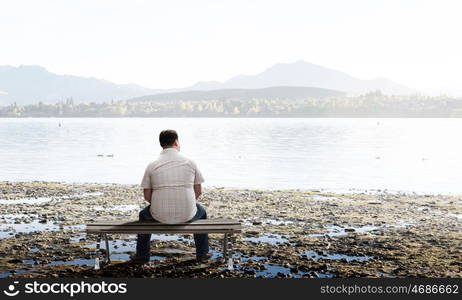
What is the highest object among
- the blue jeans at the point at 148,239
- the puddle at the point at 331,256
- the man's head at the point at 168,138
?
the man's head at the point at 168,138

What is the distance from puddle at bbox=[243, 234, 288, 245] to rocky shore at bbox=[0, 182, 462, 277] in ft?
0.08

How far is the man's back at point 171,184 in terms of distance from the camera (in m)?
10.3

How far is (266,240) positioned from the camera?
13.9 metres

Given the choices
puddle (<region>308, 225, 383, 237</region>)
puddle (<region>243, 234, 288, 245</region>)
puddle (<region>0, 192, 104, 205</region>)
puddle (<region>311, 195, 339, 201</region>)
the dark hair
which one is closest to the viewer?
the dark hair

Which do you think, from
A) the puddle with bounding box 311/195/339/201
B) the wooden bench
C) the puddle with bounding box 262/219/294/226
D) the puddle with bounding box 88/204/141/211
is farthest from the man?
the puddle with bounding box 311/195/339/201

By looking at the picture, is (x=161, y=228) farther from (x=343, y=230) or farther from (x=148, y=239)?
(x=343, y=230)

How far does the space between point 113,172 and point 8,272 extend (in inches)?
1514

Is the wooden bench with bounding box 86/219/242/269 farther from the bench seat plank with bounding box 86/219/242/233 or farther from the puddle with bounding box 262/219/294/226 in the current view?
the puddle with bounding box 262/219/294/226

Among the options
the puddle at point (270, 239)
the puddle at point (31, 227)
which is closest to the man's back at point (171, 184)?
the puddle at point (270, 239)

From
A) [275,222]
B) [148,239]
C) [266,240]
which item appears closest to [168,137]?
[148,239]

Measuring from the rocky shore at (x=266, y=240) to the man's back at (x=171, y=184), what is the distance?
3.42 ft

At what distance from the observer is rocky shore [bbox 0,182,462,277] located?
10.7 m

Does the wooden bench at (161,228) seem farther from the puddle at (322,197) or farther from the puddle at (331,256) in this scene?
the puddle at (322,197)

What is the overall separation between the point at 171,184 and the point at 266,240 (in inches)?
168
